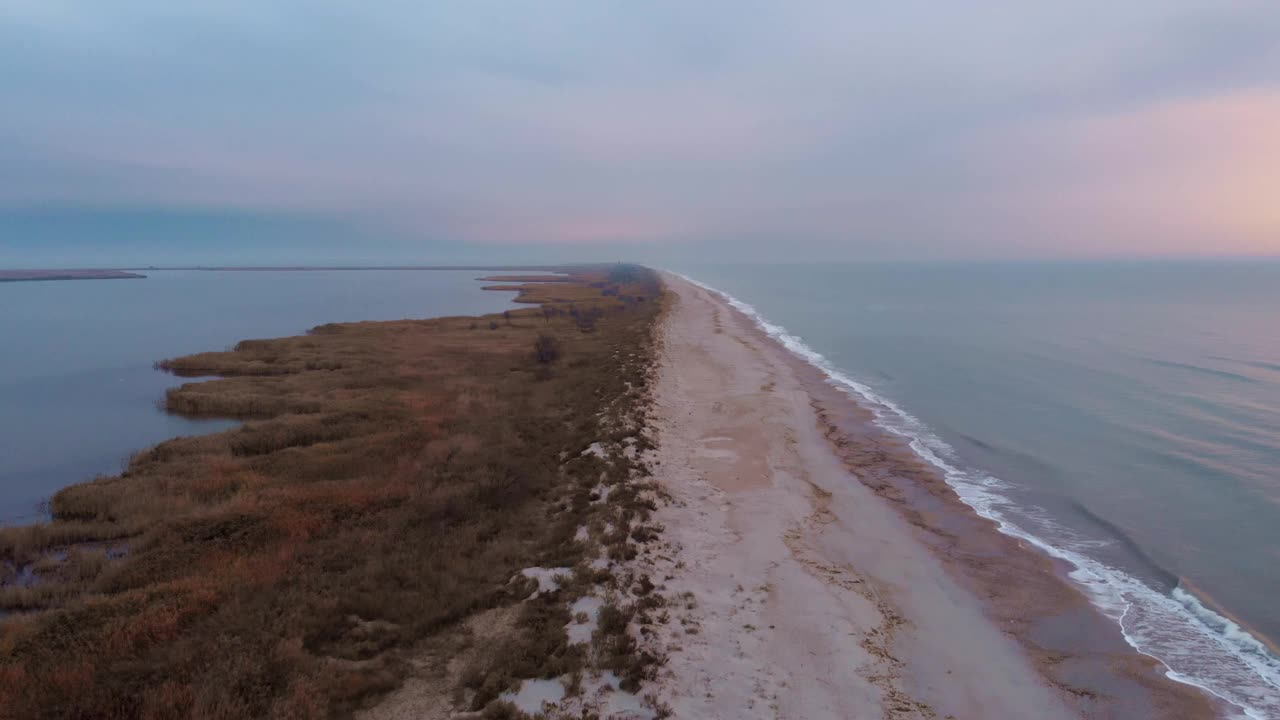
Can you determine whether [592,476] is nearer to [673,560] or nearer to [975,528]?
[673,560]

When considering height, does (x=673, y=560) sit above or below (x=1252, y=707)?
above

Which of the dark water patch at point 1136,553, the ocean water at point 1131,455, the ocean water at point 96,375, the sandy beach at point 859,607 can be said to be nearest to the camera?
the sandy beach at point 859,607

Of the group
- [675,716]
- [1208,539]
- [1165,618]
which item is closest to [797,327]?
[1208,539]

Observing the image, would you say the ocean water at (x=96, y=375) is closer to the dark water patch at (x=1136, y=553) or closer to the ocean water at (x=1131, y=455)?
the ocean water at (x=1131, y=455)

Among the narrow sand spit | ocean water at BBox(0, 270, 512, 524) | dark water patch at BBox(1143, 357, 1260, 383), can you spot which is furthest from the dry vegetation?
dark water patch at BBox(1143, 357, 1260, 383)

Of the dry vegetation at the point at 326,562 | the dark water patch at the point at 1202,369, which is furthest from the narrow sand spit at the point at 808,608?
the dark water patch at the point at 1202,369

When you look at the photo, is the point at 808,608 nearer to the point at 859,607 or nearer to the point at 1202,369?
the point at 859,607
